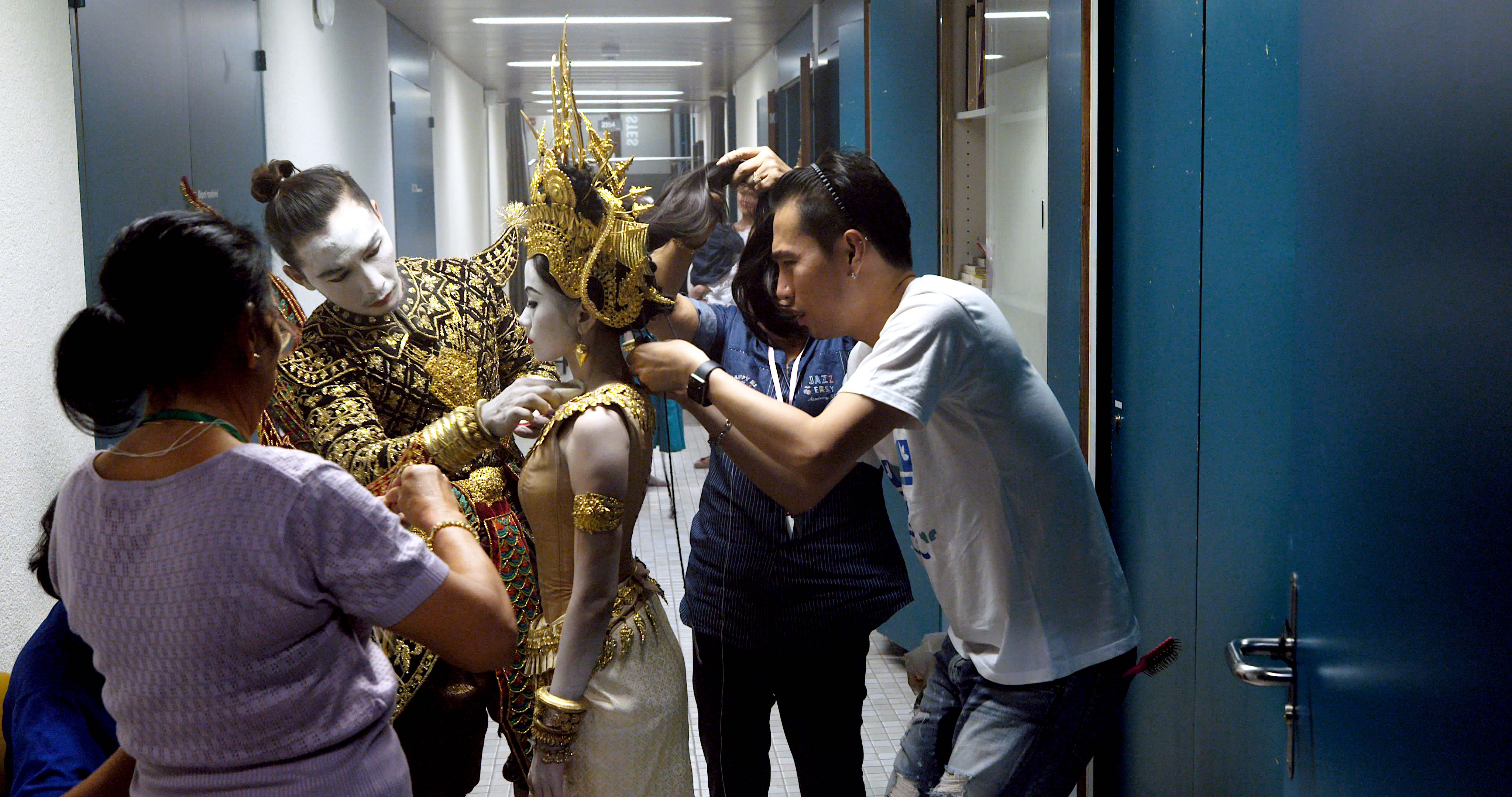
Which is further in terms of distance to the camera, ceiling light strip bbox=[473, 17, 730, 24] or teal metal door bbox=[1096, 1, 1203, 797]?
ceiling light strip bbox=[473, 17, 730, 24]

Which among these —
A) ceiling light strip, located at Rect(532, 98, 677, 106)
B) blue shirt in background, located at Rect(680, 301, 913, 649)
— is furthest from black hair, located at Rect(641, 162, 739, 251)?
ceiling light strip, located at Rect(532, 98, 677, 106)

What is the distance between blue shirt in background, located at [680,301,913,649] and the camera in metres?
2.04

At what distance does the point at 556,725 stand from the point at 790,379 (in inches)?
33.6

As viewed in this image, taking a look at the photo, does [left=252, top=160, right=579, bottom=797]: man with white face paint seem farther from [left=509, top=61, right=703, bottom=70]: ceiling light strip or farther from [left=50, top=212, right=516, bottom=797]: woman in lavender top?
[left=509, top=61, right=703, bottom=70]: ceiling light strip

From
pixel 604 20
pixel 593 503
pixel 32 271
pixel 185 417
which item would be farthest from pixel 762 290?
pixel 604 20

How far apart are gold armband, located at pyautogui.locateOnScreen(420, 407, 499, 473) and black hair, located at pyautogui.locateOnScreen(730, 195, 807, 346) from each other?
52cm

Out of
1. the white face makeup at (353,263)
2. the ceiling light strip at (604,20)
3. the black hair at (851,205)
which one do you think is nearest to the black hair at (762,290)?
the black hair at (851,205)

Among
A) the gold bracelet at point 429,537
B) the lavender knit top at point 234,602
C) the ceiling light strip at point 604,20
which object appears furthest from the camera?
the ceiling light strip at point 604,20

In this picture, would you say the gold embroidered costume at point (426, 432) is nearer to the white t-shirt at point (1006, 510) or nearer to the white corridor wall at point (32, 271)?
the white corridor wall at point (32, 271)

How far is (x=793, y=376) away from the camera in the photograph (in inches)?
87.4

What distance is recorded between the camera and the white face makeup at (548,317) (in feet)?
5.82

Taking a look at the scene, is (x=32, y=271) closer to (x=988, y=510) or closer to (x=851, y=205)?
(x=851, y=205)

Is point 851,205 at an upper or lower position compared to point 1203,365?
upper

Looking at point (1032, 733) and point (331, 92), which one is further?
point (331, 92)
